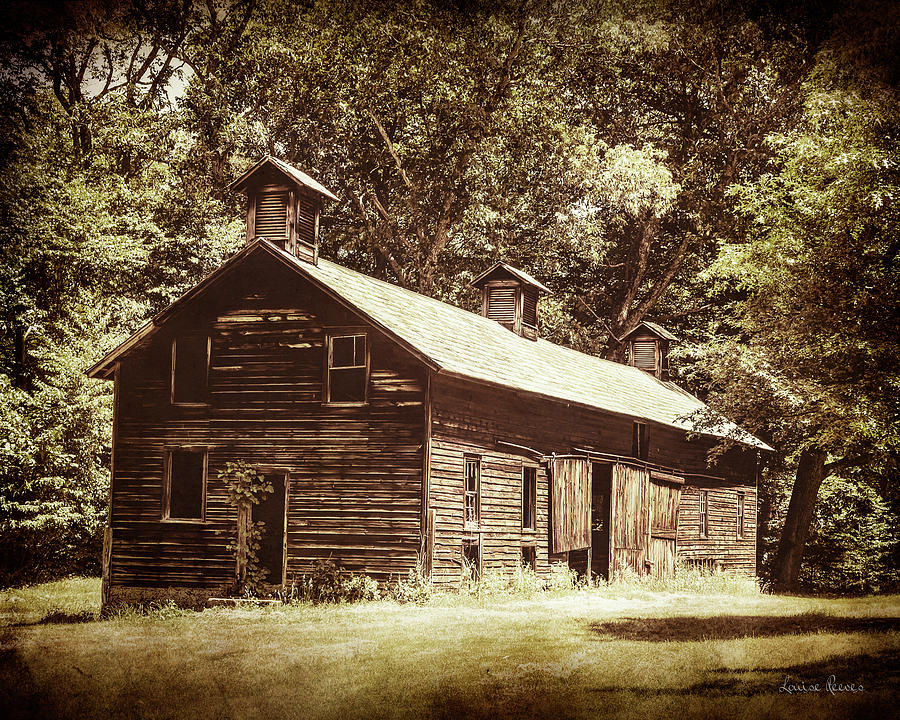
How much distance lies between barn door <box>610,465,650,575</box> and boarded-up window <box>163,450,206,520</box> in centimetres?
957

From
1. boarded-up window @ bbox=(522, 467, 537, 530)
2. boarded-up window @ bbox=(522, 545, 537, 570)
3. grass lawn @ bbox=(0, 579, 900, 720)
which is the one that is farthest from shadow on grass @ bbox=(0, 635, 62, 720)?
boarded-up window @ bbox=(522, 467, 537, 530)

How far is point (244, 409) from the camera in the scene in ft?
66.1

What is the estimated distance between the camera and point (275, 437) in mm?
19844

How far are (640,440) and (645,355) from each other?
989cm

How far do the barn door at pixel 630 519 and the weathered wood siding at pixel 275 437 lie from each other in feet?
22.6

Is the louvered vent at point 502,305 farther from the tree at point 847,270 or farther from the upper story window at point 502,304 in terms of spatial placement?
the tree at point 847,270

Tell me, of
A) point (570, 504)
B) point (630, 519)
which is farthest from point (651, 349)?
point (570, 504)

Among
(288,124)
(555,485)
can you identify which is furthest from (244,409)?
(288,124)

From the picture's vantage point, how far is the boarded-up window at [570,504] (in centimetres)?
2197

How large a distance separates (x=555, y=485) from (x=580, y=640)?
28.9 ft

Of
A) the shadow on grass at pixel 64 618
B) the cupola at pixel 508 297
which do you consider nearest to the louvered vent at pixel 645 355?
the cupola at pixel 508 297

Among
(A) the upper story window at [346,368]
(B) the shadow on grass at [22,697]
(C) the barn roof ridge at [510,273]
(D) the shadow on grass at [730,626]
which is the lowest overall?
(B) the shadow on grass at [22,697]

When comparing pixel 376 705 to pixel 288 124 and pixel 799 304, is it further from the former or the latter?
pixel 288 124

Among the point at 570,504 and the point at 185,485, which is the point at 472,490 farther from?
the point at 185,485
